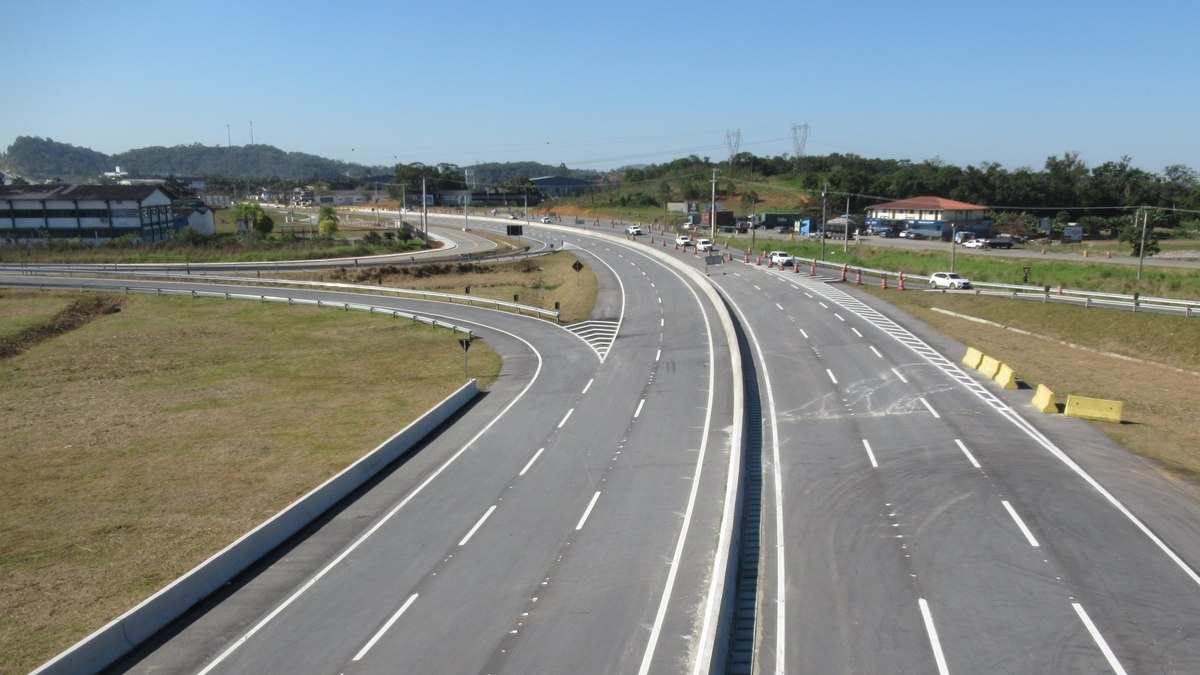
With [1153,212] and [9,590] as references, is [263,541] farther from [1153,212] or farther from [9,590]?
[1153,212]

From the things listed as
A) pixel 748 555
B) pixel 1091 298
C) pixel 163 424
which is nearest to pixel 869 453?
pixel 748 555

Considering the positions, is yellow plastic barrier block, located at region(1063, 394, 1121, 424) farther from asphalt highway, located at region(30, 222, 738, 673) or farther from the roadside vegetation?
the roadside vegetation

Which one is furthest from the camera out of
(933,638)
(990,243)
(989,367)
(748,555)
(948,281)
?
(990,243)

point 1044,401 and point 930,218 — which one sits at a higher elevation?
point 930,218

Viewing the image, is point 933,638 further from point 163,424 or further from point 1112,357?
point 1112,357

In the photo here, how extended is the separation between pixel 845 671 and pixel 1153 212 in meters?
115

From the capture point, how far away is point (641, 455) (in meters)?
27.0

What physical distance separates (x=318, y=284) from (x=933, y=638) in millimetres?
67891

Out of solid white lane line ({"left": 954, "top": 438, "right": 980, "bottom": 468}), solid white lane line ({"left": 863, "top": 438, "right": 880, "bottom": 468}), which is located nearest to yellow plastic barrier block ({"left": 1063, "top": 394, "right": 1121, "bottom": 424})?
solid white lane line ({"left": 954, "top": 438, "right": 980, "bottom": 468})

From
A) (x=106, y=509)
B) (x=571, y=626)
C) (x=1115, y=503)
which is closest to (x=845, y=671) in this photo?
(x=571, y=626)

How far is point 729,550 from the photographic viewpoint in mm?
17562

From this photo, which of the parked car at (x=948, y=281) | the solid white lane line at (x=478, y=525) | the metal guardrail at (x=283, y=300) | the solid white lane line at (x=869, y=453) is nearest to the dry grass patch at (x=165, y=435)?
the metal guardrail at (x=283, y=300)

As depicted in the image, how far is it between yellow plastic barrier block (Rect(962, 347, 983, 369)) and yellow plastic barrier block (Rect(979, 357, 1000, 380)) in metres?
0.39

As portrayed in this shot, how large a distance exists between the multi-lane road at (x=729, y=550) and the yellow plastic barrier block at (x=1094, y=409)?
103cm
